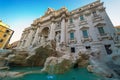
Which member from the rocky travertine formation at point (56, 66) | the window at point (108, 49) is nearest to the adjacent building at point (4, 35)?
the rocky travertine formation at point (56, 66)

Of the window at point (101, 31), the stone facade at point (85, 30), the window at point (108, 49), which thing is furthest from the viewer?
the window at point (101, 31)

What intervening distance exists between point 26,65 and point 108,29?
51.1ft

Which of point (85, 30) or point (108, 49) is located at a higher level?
point (85, 30)

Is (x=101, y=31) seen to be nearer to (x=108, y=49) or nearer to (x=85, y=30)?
(x=85, y=30)

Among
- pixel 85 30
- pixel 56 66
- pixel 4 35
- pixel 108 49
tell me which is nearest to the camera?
pixel 56 66

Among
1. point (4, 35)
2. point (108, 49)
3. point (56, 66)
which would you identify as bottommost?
point (56, 66)

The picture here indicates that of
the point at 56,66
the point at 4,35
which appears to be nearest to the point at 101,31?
the point at 56,66

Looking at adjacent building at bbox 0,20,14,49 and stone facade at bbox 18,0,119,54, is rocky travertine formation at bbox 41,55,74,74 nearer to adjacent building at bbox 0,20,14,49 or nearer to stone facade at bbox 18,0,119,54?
stone facade at bbox 18,0,119,54

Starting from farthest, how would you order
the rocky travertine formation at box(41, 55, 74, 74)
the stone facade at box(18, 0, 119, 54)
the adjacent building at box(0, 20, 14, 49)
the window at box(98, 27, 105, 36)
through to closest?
the adjacent building at box(0, 20, 14, 49)
the window at box(98, 27, 105, 36)
the stone facade at box(18, 0, 119, 54)
the rocky travertine formation at box(41, 55, 74, 74)

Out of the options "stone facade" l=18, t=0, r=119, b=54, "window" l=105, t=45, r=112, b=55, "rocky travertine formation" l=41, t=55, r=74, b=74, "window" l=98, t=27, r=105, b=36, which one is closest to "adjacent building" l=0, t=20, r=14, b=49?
"stone facade" l=18, t=0, r=119, b=54

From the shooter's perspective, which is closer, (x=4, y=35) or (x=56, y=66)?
(x=56, y=66)

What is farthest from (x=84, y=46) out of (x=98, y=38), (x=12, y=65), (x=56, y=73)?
(x=12, y=65)

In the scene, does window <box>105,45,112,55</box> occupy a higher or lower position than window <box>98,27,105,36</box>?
lower

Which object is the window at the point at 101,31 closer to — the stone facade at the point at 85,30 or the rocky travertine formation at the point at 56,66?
the stone facade at the point at 85,30
